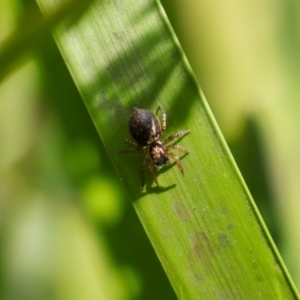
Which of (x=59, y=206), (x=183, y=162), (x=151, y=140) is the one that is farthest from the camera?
(x=59, y=206)

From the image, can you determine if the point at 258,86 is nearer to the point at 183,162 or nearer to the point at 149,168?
the point at 183,162

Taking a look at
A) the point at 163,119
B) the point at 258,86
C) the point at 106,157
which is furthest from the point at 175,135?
the point at 258,86

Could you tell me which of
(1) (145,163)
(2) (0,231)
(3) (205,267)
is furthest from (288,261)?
(2) (0,231)

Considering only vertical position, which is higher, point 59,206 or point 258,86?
point 258,86

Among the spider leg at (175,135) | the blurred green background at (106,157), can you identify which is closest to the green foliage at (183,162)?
the spider leg at (175,135)

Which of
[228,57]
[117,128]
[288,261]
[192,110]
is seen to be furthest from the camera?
[228,57]

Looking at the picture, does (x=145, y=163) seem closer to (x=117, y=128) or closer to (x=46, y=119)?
(x=117, y=128)

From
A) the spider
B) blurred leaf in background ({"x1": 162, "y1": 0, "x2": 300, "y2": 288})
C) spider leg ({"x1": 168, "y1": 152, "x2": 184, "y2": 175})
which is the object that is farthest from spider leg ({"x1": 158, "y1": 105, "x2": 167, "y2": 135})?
blurred leaf in background ({"x1": 162, "y1": 0, "x2": 300, "y2": 288})

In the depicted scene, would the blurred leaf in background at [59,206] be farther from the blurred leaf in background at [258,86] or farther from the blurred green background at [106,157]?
the blurred leaf in background at [258,86]
